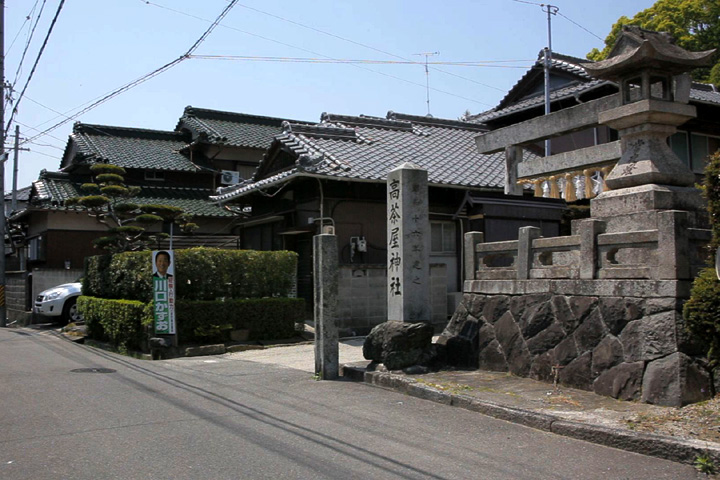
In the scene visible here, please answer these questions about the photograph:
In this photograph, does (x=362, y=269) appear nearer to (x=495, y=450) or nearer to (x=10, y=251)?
(x=495, y=450)

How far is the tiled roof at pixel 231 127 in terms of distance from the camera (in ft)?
100

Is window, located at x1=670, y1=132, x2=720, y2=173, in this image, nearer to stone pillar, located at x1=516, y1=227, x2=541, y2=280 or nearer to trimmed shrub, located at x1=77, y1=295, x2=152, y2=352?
stone pillar, located at x1=516, y1=227, x2=541, y2=280

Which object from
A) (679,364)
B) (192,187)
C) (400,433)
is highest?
(192,187)

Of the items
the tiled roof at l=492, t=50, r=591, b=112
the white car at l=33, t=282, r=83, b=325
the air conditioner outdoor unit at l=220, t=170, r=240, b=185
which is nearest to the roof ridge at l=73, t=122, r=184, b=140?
the air conditioner outdoor unit at l=220, t=170, r=240, b=185

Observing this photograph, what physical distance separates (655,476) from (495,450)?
4.75 ft

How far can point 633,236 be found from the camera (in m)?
8.05

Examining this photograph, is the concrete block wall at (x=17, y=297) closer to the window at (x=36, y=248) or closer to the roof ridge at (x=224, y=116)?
the window at (x=36, y=248)

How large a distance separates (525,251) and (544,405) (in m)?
2.83

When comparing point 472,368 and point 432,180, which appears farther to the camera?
point 432,180

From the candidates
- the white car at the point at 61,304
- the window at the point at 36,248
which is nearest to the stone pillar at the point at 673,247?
the white car at the point at 61,304

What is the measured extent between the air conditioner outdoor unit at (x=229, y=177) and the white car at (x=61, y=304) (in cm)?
955

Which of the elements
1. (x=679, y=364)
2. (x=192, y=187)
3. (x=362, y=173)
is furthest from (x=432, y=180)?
(x=192, y=187)

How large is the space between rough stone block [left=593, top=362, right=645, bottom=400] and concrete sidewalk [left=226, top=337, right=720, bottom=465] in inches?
4.5

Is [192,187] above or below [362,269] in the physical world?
above
